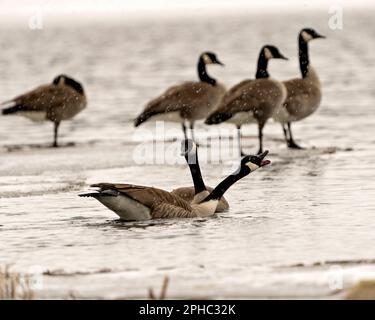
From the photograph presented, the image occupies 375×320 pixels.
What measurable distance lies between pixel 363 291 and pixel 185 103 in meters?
11.8

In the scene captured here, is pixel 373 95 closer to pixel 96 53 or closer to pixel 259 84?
pixel 259 84

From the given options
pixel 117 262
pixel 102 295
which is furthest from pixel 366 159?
pixel 102 295

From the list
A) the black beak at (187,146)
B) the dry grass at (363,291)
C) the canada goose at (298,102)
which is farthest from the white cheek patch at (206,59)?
the dry grass at (363,291)

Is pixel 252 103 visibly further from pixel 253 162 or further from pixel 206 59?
pixel 253 162

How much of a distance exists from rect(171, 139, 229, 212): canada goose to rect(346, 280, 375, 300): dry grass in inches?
178

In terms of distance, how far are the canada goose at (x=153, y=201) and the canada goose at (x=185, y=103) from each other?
273 inches

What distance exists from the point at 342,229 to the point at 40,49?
2701 inches

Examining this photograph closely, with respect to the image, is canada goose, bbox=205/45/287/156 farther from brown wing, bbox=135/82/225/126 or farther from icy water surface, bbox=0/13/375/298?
brown wing, bbox=135/82/225/126

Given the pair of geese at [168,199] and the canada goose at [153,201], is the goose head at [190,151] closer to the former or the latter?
the pair of geese at [168,199]

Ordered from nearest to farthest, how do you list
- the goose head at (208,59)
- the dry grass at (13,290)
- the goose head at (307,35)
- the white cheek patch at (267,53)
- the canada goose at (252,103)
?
the dry grass at (13,290), the canada goose at (252,103), the white cheek patch at (267,53), the goose head at (307,35), the goose head at (208,59)

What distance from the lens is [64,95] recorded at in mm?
20812

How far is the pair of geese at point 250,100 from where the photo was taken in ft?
59.2

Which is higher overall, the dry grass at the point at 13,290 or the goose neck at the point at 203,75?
the goose neck at the point at 203,75

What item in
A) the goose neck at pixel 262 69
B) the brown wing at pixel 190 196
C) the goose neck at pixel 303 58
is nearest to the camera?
the brown wing at pixel 190 196
